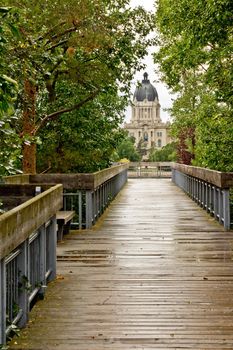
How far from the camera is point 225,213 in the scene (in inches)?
523

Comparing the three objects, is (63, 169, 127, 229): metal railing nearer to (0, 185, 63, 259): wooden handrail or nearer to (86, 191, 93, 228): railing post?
(86, 191, 93, 228): railing post

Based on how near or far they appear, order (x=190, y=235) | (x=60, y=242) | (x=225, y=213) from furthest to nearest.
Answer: (x=225, y=213), (x=190, y=235), (x=60, y=242)

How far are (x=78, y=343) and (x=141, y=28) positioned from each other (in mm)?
12656

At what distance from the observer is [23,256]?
561 centimetres

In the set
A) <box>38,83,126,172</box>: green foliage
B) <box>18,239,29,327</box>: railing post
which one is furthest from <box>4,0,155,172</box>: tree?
<box>18,239,29,327</box>: railing post

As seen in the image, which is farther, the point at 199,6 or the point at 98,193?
the point at 98,193

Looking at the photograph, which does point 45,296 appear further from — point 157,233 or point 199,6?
point 199,6

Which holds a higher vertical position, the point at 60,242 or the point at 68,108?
the point at 68,108

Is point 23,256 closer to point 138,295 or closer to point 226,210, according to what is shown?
point 138,295

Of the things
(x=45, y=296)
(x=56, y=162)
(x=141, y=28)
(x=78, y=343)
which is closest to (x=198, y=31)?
(x=141, y=28)

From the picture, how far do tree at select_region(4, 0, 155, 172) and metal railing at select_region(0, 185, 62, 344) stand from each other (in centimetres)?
753

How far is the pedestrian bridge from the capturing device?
5.28m

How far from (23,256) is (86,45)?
1039 cm

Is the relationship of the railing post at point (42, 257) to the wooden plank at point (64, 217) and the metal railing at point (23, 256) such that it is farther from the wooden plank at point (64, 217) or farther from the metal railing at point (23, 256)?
the wooden plank at point (64, 217)
